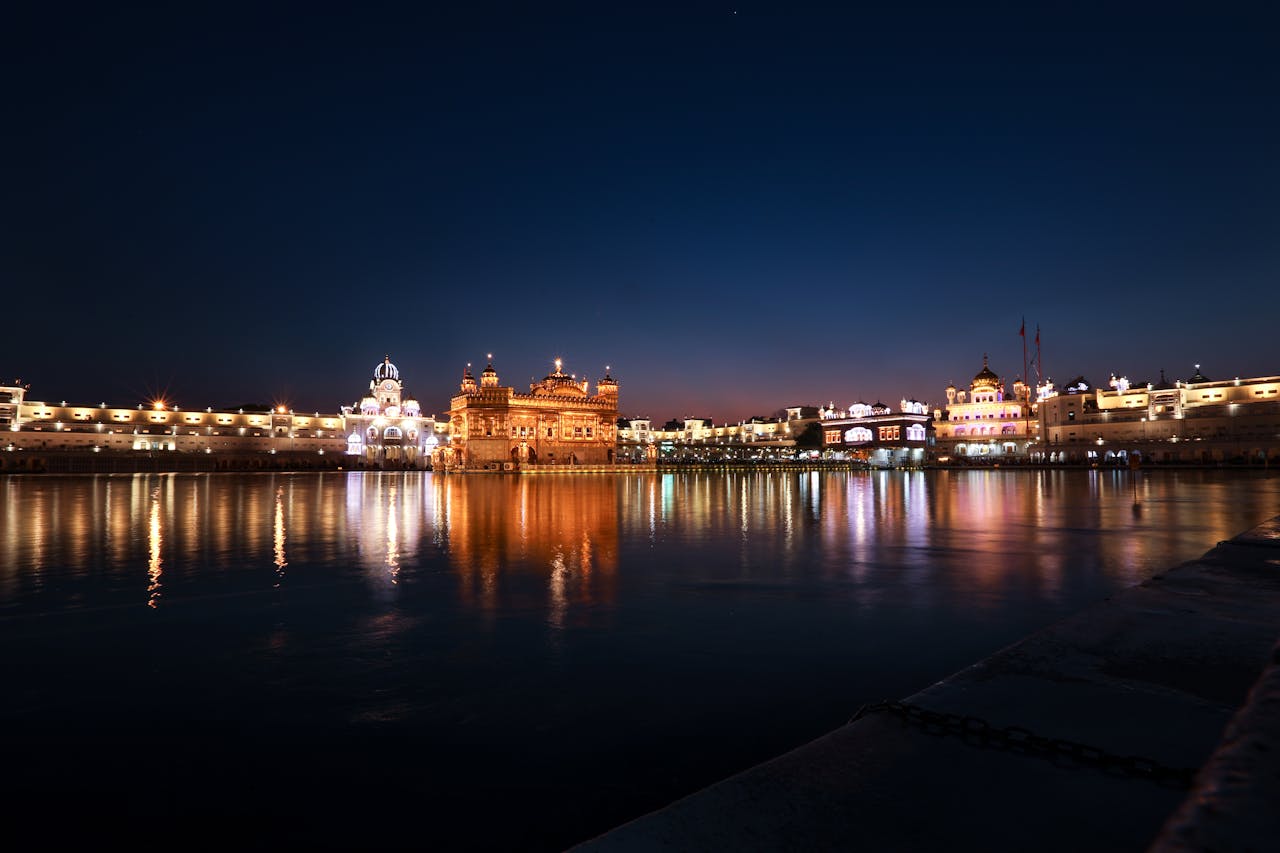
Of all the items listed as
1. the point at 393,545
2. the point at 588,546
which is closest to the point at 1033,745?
the point at 588,546

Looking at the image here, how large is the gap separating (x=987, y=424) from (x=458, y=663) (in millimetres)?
129193

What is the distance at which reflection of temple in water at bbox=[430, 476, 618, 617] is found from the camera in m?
9.30

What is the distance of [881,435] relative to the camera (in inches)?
5084

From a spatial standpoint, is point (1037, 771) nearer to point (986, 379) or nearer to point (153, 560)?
point (153, 560)

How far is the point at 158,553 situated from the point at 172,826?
38.0ft

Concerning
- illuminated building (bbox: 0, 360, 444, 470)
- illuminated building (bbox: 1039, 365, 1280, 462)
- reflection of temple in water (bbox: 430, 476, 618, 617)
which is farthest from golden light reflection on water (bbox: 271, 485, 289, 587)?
illuminated building (bbox: 1039, 365, 1280, 462)

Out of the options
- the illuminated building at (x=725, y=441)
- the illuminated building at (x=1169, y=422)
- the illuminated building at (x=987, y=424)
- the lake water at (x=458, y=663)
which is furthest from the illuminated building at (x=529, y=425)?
the lake water at (x=458, y=663)

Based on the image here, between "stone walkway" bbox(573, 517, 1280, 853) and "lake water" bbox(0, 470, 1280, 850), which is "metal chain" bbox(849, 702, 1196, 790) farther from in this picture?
"lake water" bbox(0, 470, 1280, 850)

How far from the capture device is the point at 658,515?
22.1 metres

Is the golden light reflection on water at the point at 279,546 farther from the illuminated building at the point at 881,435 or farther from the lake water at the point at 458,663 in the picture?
the illuminated building at the point at 881,435

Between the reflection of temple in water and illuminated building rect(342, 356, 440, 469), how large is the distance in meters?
94.5

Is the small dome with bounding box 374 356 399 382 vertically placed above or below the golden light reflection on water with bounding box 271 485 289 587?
above

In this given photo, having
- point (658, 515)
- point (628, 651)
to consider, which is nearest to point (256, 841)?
point (628, 651)

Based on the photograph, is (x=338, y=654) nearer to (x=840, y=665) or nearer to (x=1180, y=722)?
(x=840, y=665)
